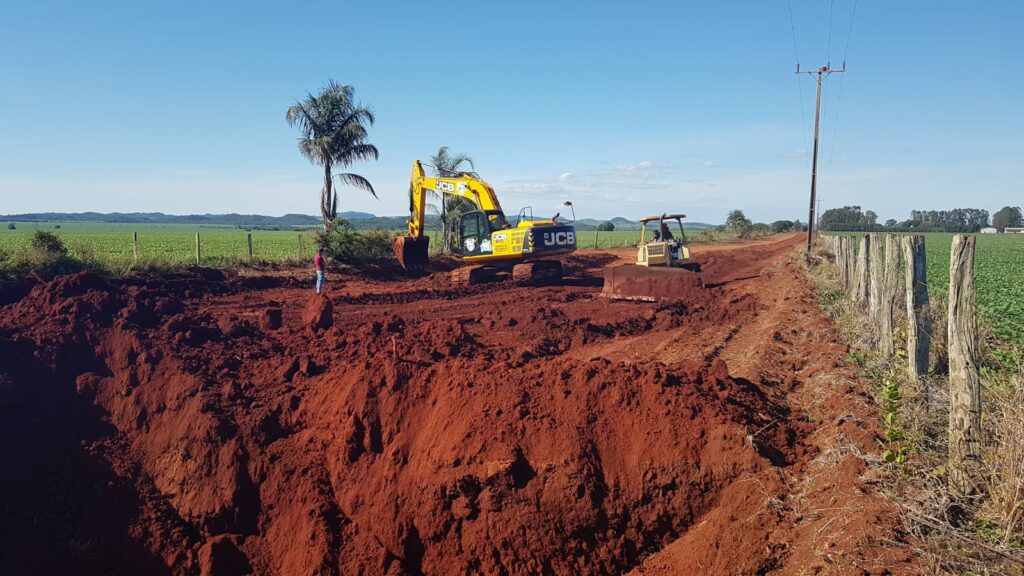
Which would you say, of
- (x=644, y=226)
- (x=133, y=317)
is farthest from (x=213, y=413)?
(x=644, y=226)

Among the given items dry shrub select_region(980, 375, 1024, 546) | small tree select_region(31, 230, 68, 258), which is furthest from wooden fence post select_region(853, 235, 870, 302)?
small tree select_region(31, 230, 68, 258)

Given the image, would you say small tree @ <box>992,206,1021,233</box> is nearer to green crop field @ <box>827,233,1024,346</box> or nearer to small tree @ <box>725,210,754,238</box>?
small tree @ <box>725,210,754,238</box>

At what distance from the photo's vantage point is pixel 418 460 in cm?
634

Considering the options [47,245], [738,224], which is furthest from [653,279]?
[738,224]

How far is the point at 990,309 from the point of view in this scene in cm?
1252

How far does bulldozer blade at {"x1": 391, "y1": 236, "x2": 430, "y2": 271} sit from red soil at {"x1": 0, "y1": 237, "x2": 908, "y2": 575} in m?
11.5

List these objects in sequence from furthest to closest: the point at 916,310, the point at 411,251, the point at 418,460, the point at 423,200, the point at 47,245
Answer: the point at 411,251, the point at 423,200, the point at 47,245, the point at 916,310, the point at 418,460

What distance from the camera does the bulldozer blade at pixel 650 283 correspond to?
51.6 ft

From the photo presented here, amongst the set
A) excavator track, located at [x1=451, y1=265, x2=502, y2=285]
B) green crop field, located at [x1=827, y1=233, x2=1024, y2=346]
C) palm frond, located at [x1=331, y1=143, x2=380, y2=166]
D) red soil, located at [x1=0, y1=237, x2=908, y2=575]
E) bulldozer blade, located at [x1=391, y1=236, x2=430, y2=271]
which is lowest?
red soil, located at [x1=0, y1=237, x2=908, y2=575]

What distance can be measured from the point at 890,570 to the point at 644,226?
14892 millimetres

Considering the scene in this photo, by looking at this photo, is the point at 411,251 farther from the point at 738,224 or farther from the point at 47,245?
the point at 738,224

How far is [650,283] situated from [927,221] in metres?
115

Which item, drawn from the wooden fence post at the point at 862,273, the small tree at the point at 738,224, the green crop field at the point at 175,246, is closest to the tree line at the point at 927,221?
the small tree at the point at 738,224

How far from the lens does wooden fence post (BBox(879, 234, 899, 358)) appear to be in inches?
284
